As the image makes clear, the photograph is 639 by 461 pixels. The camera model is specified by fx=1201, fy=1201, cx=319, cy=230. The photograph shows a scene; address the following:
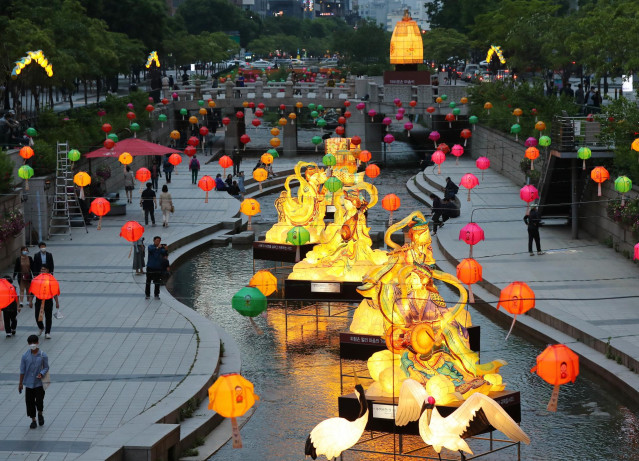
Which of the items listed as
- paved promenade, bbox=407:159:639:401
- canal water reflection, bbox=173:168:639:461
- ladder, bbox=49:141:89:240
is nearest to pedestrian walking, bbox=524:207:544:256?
paved promenade, bbox=407:159:639:401

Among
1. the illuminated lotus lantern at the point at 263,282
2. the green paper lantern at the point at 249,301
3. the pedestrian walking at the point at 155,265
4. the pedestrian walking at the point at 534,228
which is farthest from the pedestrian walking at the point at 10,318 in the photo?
the pedestrian walking at the point at 534,228

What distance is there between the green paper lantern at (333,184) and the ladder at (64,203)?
8.89 meters

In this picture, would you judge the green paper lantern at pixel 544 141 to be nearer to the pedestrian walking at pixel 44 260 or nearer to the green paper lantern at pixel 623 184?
the green paper lantern at pixel 623 184

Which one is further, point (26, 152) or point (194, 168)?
point (194, 168)

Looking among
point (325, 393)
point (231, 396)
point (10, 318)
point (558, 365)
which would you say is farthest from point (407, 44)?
point (231, 396)

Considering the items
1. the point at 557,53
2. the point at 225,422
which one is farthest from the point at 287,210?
the point at 557,53

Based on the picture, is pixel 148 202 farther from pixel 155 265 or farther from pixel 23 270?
pixel 23 270

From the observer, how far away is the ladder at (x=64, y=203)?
39.7 m

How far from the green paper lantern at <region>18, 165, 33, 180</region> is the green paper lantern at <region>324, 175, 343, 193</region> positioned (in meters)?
9.10

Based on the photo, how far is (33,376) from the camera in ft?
66.5

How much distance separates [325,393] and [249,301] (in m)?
2.70

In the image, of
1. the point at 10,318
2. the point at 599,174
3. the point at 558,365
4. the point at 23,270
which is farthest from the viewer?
the point at 599,174

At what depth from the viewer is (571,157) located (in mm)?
37156

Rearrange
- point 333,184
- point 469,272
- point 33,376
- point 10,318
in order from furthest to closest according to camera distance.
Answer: point 333,184 → point 469,272 → point 10,318 → point 33,376
